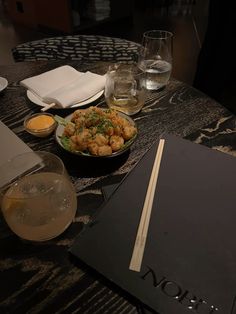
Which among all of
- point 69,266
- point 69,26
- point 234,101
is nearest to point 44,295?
point 69,266

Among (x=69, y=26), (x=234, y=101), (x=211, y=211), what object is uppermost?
(x=211, y=211)

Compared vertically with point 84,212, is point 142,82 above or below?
above

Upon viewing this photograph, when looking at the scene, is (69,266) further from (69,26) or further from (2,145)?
(69,26)

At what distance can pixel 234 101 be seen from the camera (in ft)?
7.85

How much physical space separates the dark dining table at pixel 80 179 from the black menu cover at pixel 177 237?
0.12 ft

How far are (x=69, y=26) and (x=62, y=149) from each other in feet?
10.6

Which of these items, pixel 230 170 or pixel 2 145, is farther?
pixel 2 145

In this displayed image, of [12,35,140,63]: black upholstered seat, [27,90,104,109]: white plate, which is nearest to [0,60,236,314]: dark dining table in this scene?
[27,90,104,109]: white plate

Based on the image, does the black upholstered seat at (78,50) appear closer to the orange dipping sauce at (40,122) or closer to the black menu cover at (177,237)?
the orange dipping sauce at (40,122)

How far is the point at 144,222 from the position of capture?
0.58 metres

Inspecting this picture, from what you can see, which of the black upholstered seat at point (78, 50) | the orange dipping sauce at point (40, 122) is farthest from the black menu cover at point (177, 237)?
the black upholstered seat at point (78, 50)

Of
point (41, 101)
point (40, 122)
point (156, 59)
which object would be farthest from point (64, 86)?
point (156, 59)

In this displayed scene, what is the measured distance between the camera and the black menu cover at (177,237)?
482mm

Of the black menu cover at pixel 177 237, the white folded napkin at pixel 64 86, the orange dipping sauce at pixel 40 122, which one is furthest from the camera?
the white folded napkin at pixel 64 86
